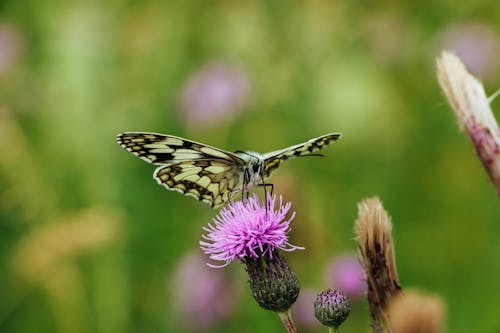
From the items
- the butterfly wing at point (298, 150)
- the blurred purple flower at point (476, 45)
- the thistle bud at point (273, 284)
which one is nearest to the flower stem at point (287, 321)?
the thistle bud at point (273, 284)

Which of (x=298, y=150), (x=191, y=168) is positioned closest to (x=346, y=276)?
(x=191, y=168)

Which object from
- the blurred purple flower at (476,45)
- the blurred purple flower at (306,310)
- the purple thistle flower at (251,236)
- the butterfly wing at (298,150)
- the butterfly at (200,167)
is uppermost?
the blurred purple flower at (476,45)

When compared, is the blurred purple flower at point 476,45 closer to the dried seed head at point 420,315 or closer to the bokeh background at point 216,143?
the bokeh background at point 216,143

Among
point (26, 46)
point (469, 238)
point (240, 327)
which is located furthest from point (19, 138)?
point (469, 238)

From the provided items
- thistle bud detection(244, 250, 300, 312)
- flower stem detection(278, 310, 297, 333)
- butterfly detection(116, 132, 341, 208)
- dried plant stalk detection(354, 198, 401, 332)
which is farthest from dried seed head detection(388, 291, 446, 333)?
butterfly detection(116, 132, 341, 208)

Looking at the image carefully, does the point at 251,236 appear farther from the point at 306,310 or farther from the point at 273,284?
the point at 306,310

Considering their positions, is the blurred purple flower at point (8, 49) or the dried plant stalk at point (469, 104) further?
the blurred purple flower at point (8, 49)
